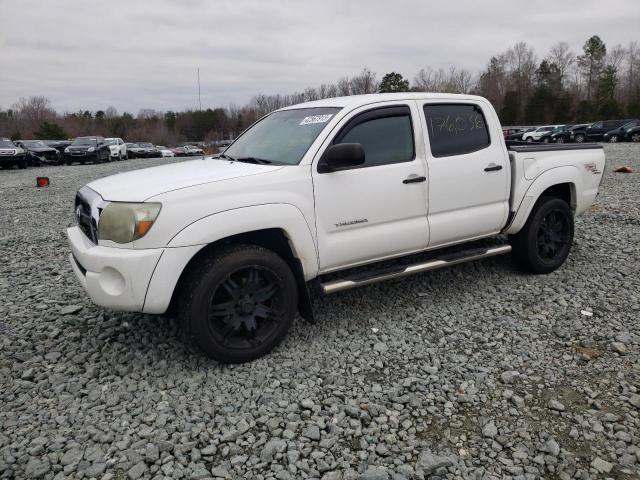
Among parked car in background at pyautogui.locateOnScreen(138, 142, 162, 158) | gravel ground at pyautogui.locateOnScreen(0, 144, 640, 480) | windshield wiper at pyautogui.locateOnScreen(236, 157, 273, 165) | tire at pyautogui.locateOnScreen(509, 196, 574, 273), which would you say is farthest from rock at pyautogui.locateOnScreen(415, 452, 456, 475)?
parked car in background at pyautogui.locateOnScreen(138, 142, 162, 158)

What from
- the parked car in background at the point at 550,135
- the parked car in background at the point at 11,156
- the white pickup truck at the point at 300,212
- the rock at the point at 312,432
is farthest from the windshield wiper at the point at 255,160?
the parked car in background at the point at 550,135

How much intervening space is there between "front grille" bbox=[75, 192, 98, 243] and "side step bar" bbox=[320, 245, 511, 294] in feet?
5.44

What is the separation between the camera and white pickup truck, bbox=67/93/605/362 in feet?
10.3

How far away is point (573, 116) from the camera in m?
60.4

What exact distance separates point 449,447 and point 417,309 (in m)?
1.84

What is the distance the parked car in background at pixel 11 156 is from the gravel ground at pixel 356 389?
68.8ft

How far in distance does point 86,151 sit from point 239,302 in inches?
1054

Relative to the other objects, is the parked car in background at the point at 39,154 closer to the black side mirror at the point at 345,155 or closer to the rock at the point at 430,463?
the black side mirror at the point at 345,155

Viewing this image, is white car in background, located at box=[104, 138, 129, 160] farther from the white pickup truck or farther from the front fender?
the front fender

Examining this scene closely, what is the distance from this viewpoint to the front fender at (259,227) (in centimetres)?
314

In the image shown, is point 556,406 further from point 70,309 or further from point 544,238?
point 70,309

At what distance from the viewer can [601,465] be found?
2471 millimetres

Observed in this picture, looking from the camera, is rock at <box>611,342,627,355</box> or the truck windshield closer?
rock at <box>611,342,627,355</box>

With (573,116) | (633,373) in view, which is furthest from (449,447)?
(573,116)
